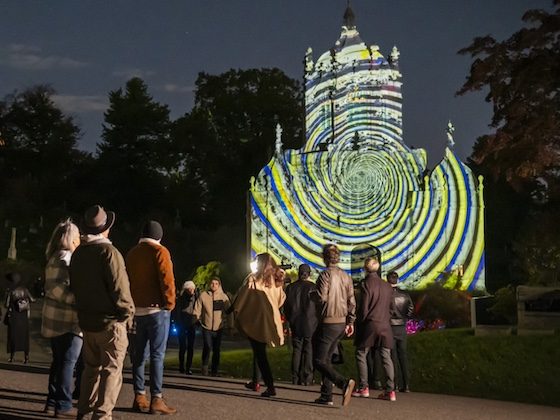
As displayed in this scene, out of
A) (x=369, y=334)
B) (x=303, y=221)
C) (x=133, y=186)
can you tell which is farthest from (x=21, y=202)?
(x=369, y=334)

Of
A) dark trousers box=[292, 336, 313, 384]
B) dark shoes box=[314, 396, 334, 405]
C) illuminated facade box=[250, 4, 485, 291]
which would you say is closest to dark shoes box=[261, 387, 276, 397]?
dark shoes box=[314, 396, 334, 405]

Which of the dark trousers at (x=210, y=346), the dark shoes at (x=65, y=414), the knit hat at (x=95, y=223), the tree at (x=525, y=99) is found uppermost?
the tree at (x=525, y=99)

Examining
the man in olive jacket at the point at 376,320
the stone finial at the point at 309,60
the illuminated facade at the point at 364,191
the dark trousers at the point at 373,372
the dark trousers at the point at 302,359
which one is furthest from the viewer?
the stone finial at the point at 309,60

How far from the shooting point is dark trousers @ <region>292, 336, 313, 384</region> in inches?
438

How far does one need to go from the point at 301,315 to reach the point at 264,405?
229cm

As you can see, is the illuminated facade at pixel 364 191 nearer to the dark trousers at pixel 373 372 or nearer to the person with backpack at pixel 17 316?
the person with backpack at pixel 17 316

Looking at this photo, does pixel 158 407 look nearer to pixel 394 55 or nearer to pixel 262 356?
pixel 262 356

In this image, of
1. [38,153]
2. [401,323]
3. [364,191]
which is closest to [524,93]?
[401,323]

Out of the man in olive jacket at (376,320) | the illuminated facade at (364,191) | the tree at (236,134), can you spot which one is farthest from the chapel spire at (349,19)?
the man in olive jacket at (376,320)

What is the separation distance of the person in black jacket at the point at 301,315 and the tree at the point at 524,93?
415 centimetres

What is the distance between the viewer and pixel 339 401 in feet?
31.0

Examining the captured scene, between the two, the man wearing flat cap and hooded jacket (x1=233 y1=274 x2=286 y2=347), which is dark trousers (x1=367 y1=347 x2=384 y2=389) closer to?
hooded jacket (x1=233 y1=274 x2=286 y2=347)

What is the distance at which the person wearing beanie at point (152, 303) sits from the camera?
7.49m

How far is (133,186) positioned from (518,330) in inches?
1450
